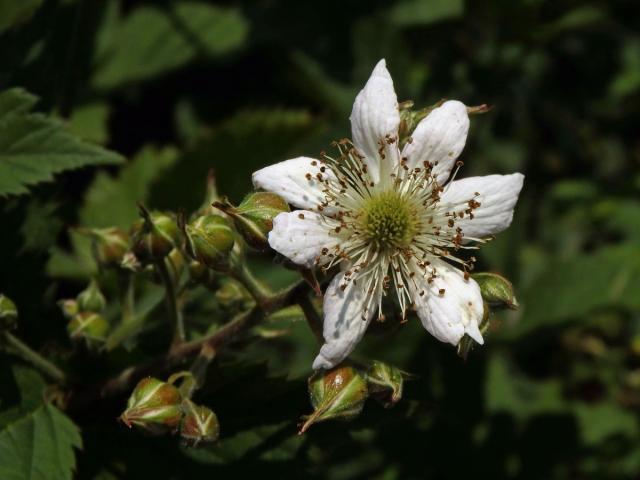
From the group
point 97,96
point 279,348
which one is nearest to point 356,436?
point 279,348

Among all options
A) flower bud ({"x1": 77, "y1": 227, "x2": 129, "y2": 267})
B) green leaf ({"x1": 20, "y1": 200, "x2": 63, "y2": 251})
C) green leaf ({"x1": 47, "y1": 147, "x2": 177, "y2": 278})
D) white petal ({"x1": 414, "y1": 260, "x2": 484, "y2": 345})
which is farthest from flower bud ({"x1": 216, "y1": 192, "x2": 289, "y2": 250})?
green leaf ({"x1": 47, "y1": 147, "x2": 177, "y2": 278})

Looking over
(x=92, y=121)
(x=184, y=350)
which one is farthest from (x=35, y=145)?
(x=92, y=121)

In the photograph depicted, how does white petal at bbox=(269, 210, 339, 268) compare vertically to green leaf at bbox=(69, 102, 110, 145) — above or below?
above

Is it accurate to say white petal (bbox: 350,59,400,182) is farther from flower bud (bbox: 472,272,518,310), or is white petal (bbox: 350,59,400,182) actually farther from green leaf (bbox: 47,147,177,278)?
green leaf (bbox: 47,147,177,278)

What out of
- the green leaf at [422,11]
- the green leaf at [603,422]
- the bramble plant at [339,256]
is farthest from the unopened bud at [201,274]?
the green leaf at [603,422]

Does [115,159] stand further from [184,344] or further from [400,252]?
[400,252]

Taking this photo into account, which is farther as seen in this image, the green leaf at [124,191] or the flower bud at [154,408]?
the green leaf at [124,191]

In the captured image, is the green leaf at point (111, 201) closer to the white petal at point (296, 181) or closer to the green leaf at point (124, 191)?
the green leaf at point (124, 191)
